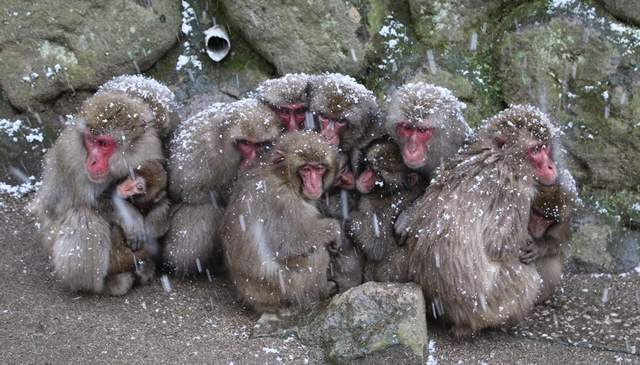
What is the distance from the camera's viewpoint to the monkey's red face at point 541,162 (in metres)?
4.54

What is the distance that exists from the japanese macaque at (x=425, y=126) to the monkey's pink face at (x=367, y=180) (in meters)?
0.24

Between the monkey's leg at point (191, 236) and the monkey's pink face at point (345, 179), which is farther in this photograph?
the monkey's leg at point (191, 236)

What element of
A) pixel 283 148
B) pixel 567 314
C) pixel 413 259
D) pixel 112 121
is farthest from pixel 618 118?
pixel 112 121

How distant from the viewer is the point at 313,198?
4.65 m

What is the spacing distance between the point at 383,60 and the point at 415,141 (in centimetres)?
124

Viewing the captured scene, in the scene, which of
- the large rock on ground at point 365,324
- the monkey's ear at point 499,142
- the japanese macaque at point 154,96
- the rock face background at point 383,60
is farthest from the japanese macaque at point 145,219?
the monkey's ear at point 499,142

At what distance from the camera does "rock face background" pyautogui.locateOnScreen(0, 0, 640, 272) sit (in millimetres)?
5371

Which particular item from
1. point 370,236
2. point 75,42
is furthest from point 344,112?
point 75,42

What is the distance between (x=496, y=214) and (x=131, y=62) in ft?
9.84

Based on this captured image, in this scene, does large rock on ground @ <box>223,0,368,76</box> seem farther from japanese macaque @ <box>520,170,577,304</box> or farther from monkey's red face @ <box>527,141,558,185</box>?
japanese macaque @ <box>520,170,577,304</box>

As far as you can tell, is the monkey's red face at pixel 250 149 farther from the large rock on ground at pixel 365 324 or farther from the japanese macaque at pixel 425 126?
the large rock on ground at pixel 365 324

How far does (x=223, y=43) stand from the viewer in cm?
601

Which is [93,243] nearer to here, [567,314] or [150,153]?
[150,153]

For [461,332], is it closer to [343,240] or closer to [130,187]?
[343,240]
